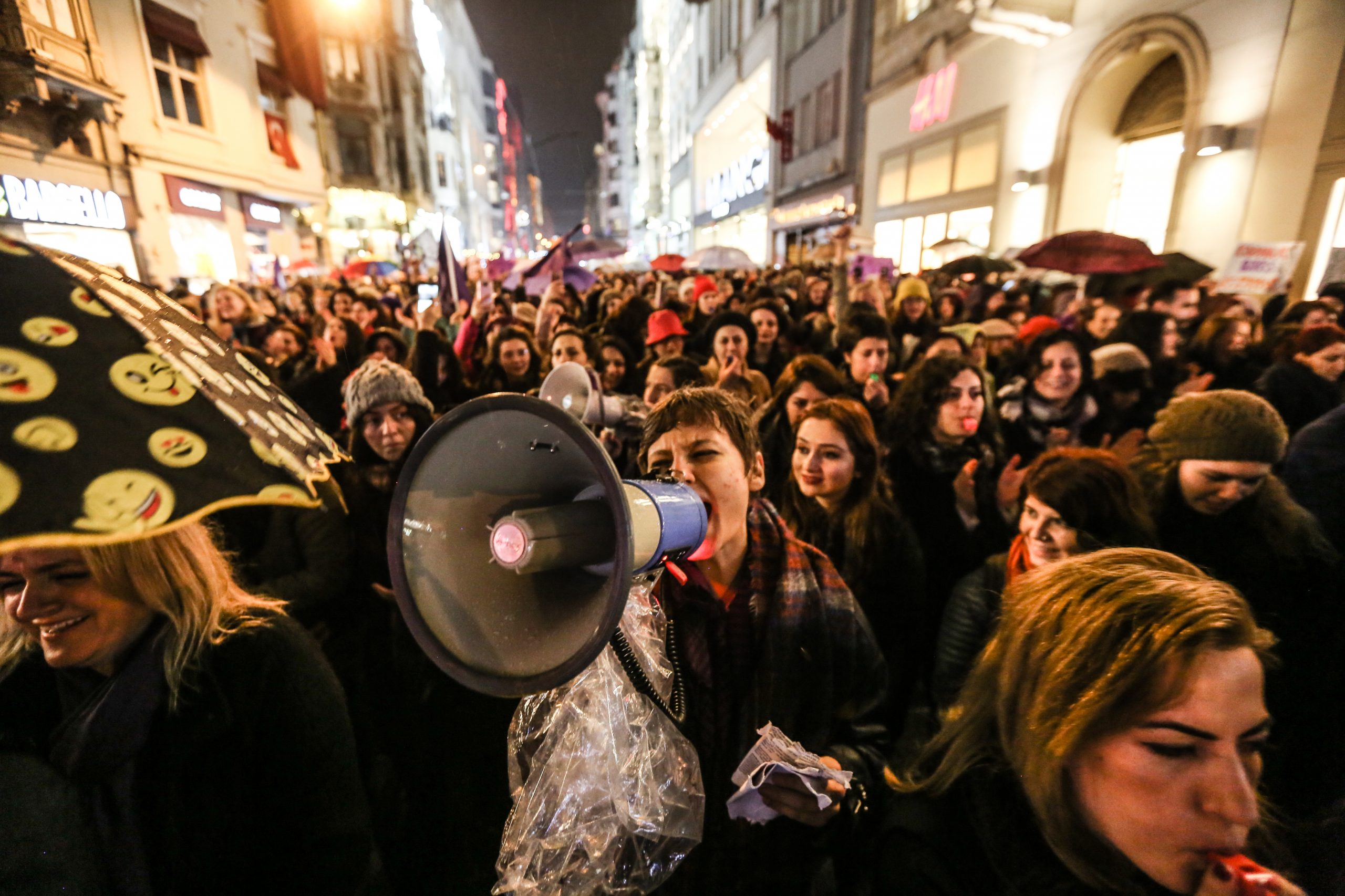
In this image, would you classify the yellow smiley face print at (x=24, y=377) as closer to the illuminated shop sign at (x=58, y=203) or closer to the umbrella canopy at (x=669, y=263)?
the illuminated shop sign at (x=58, y=203)

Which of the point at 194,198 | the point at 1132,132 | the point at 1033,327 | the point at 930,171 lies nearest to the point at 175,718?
the point at 1033,327

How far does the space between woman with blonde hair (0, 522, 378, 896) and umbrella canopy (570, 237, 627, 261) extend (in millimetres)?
10080

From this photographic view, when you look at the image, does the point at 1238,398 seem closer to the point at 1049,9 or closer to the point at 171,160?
the point at 171,160

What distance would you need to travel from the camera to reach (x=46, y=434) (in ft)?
1.88

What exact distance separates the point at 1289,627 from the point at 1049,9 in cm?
1563

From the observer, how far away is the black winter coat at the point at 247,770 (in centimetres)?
111

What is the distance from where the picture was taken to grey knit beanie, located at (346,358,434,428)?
2.70 metres

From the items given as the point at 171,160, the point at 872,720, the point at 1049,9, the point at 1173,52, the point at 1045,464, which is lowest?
the point at 872,720

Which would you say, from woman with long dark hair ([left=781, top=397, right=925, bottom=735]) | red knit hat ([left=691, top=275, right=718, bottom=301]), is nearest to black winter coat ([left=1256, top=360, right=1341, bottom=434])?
woman with long dark hair ([left=781, top=397, right=925, bottom=735])

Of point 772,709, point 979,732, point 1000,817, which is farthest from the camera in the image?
point 772,709

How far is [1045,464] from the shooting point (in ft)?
6.61

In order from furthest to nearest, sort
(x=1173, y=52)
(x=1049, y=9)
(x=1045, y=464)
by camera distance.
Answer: (x=1049, y=9) < (x=1173, y=52) < (x=1045, y=464)

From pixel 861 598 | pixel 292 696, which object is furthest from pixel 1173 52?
pixel 292 696

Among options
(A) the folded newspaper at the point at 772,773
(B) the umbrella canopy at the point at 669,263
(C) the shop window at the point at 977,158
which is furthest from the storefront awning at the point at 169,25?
(C) the shop window at the point at 977,158
